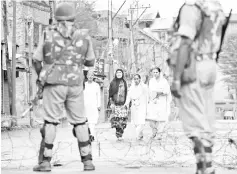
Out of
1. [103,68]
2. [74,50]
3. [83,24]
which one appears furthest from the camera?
[83,24]

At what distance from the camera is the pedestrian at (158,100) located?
16422 mm

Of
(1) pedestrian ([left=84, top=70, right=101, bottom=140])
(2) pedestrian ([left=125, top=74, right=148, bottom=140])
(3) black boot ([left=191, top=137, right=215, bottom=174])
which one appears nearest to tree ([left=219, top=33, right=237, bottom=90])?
(2) pedestrian ([left=125, top=74, right=148, bottom=140])

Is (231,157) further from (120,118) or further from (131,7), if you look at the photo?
(131,7)

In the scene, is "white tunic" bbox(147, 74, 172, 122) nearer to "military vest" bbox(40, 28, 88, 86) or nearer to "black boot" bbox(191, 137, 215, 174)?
"military vest" bbox(40, 28, 88, 86)

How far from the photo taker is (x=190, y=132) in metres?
6.36

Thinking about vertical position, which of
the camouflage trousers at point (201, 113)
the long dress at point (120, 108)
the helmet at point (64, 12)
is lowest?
the long dress at point (120, 108)

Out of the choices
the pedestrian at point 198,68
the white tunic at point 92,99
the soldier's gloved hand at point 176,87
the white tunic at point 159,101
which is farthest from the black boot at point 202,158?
the white tunic at point 92,99

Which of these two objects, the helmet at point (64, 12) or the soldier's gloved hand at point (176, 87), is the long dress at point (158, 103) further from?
the soldier's gloved hand at point (176, 87)

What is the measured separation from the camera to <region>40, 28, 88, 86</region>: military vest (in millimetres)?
7797

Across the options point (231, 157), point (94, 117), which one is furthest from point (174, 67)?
point (94, 117)

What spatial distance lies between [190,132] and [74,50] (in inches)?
77.7

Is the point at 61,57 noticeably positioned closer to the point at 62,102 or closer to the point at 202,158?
the point at 62,102

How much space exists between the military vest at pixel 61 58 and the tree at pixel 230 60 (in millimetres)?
76739

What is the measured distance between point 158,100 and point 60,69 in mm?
8994
